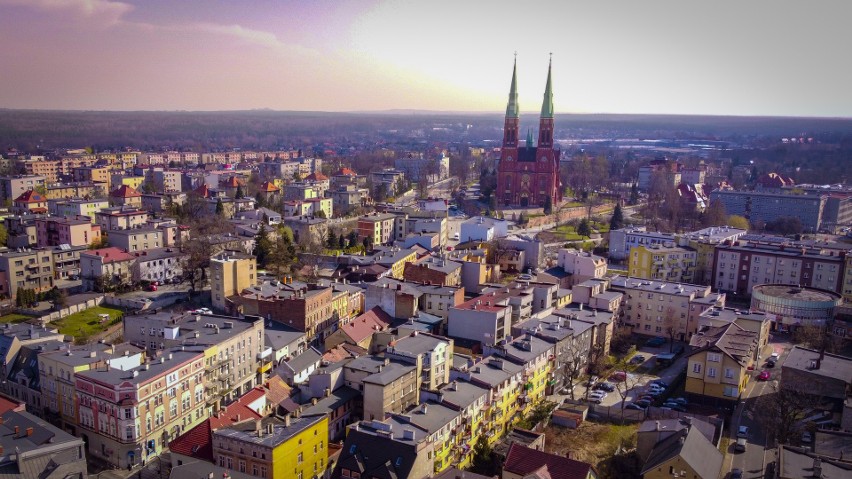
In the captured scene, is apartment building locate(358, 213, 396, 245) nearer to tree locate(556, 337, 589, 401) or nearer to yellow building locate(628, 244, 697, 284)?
yellow building locate(628, 244, 697, 284)

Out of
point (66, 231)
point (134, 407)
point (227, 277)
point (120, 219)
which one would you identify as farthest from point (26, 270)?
point (134, 407)

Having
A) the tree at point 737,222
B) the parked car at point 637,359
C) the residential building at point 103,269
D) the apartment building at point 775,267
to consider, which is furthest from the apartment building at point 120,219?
the tree at point 737,222

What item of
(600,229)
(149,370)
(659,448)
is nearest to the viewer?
(659,448)

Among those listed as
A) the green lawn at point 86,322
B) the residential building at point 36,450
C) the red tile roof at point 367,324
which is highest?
the red tile roof at point 367,324

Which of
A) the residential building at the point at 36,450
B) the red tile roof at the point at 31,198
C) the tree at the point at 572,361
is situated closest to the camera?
the residential building at the point at 36,450

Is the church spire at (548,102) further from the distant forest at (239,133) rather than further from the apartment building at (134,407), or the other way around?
the distant forest at (239,133)

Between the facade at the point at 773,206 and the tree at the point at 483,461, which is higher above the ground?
the facade at the point at 773,206

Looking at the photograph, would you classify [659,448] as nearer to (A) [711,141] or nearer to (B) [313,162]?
(B) [313,162]

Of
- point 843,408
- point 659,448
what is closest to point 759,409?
point 843,408
